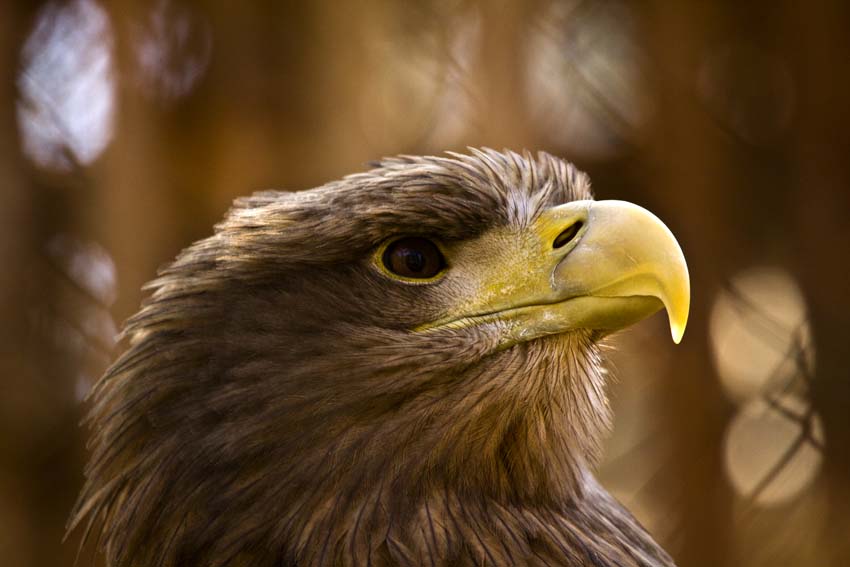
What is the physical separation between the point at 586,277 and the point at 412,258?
27 cm

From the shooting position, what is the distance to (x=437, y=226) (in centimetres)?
157

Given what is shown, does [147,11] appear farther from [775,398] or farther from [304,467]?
[775,398]

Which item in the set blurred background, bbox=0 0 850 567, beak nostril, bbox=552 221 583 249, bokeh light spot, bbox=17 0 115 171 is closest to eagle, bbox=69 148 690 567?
beak nostril, bbox=552 221 583 249

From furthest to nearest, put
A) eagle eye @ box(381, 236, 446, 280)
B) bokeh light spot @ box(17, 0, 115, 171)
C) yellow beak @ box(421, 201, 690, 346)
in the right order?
bokeh light spot @ box(17, 0, 115, 171) < eagle eye @ box(381, 236, 446, 280) < yellow beak @ box(421, 201, 690, 346)

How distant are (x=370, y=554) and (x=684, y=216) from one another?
62.0 inches

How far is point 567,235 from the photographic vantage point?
1.58 m

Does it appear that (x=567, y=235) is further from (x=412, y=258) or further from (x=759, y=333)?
(x=759, y=333)

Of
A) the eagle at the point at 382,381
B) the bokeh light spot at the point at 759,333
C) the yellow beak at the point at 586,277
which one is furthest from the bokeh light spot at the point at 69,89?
the bokeh light spot at the point at 759,333

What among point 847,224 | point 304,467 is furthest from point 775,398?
point 304,467

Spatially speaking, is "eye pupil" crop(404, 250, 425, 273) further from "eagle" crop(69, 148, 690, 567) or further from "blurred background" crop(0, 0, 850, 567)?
"blurred background" crop(0, 0, 850, 567)

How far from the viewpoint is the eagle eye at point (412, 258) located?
1576 millimetres

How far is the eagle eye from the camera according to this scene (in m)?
1.58

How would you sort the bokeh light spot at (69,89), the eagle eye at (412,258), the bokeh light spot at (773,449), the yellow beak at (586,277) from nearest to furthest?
the yellow beak at (586,277), the eagle eye at (412,258), the bokeh light spot at (773,449), the bokeh light spot at (69,89)

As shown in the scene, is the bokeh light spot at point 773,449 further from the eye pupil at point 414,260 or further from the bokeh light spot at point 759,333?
the eye pupil at point 414,260
